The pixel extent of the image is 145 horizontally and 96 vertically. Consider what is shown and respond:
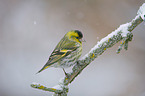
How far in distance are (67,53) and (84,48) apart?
1343 millimetres

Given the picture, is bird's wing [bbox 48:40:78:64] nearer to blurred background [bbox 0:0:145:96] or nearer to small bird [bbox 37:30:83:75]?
small bird [bbox 37:30:83:75]

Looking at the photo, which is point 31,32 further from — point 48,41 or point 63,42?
point 63,42

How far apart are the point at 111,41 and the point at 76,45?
0.40 metres

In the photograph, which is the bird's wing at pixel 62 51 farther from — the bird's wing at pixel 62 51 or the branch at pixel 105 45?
the branch at pixel 105 45

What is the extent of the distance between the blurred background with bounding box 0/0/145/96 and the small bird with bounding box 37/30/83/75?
122cm

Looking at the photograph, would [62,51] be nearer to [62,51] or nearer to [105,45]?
[62,51]

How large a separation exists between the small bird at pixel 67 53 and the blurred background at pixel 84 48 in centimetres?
122

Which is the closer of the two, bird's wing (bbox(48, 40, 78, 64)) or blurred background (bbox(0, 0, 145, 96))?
bird's wing (bbox(48, 40, 78, 64))

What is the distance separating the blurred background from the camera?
3064mm

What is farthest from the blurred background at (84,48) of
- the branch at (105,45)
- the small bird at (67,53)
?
the branch at (105,45)

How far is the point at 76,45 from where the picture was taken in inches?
68.4

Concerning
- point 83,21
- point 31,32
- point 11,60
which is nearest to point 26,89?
point 11,60

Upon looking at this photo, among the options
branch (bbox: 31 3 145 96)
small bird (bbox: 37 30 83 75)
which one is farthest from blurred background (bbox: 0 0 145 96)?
branch (bbox: 31 3 145 96)

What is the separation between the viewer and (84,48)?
118 inches
